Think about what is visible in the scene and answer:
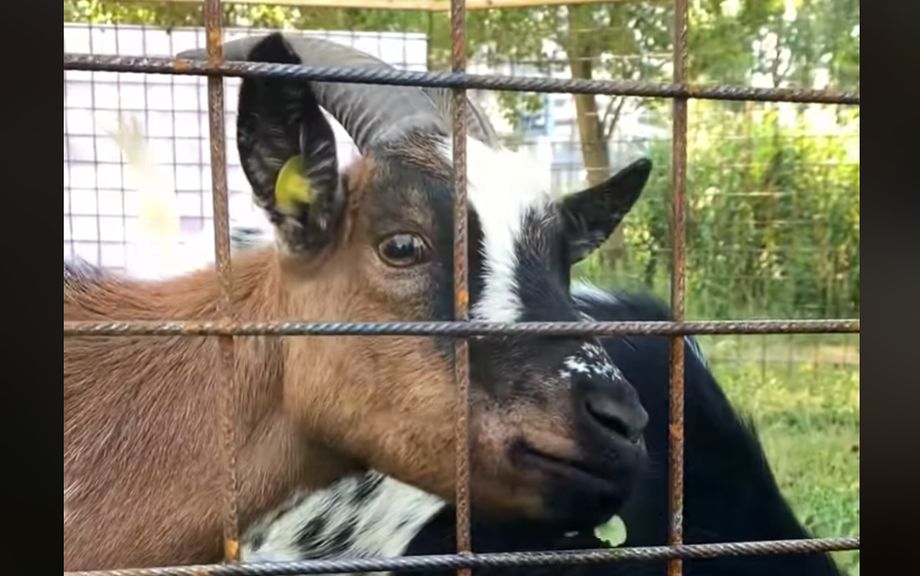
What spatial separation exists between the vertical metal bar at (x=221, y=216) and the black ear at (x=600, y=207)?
0.53 meters

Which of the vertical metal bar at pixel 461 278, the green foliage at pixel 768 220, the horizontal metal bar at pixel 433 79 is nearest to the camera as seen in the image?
the horizontal metal bar at pixel 433 79

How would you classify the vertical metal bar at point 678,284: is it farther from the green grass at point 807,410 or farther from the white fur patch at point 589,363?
the green grass at point 807,410

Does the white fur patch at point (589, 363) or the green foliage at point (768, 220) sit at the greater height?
the green foliage at point (768, 220)

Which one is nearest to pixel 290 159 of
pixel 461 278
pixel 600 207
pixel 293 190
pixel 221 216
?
pixel 293 190

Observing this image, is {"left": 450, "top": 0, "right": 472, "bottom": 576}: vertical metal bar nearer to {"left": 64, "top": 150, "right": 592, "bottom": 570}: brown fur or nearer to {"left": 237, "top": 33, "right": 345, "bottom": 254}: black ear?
A: {"left": 64, "top": 150, "right": 592, "bottom": 570}: brown fur

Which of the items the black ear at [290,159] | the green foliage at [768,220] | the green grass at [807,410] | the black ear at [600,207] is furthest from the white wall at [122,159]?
the green grass at [807,410]

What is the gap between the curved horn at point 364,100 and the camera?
143cm

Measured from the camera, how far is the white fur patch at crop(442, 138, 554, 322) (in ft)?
4.72

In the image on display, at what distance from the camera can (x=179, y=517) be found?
140 centimetres
